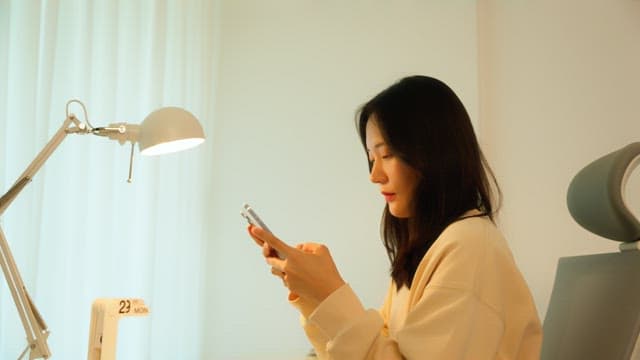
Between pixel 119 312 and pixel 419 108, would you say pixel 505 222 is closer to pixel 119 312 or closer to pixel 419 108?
pixel 419 108

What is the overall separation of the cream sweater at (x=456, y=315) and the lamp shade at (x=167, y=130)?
537 millimetres

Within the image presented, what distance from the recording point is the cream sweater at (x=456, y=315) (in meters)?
0.82

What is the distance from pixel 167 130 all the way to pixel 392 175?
0.49 metres

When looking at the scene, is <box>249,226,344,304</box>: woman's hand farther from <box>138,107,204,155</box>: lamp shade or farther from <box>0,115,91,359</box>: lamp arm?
<box>0,115,91,359</box>: lamp arm

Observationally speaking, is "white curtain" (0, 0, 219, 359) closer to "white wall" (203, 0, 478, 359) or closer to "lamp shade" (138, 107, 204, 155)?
"white wall" (203, 0, 478, 359)

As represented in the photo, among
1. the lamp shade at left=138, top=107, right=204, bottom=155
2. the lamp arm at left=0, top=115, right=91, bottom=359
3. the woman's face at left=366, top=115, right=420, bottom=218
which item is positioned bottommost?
the lamp arm at left=0, top=115, right=91, bottom=359

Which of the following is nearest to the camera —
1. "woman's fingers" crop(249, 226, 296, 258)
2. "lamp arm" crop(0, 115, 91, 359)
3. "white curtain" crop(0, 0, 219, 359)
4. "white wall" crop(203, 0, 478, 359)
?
"woman's fingers" crop(249, 226, 296, 258)

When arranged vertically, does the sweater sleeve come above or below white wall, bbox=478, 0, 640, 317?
below

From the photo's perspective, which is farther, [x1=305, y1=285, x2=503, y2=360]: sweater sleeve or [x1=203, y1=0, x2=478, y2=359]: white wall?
[x1=203, y1=0, x2=478, y2=359]: white wall

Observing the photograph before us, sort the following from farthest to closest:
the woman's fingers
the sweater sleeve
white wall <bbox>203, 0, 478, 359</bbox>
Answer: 1. white wall <bbox>203, 0, 478, 359</bbox>
2. the woman's fingers
3. the sweater sleeve

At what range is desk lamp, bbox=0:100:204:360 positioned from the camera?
46.9 inches

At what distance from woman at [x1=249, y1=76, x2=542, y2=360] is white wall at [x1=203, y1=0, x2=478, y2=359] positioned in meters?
0.79

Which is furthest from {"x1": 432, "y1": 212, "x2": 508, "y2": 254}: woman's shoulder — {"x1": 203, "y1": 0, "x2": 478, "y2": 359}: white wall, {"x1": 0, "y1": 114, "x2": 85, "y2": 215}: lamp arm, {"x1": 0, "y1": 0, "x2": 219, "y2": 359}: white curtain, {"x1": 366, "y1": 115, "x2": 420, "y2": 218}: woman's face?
{"x1": 0, "y1": 0, "x2": 219, "y2": 359}: white curtain

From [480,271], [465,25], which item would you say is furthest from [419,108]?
[465,25]
